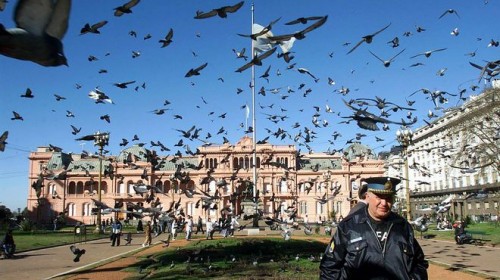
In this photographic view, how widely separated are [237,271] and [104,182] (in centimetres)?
7901

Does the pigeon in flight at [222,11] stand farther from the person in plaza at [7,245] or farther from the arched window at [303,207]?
the arched window at [303,207]

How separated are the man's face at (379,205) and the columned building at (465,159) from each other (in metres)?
8.49

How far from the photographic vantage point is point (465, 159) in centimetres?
3781

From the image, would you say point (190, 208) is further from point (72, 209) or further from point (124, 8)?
point (124, 8)

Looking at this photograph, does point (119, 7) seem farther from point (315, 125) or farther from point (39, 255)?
point (39, 255)

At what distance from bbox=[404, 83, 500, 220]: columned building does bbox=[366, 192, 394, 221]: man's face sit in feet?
27.9

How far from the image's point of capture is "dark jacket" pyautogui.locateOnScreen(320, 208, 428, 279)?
3.59 m

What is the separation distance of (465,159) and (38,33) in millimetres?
40558

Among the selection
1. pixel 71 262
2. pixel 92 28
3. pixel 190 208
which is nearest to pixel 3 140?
pixel 92 28

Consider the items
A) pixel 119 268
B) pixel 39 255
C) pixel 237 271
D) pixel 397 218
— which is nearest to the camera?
pixel 397 218

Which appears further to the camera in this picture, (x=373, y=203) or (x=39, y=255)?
(x=39, y=255)

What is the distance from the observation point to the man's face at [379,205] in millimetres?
3777

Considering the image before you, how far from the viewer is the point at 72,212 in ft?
266

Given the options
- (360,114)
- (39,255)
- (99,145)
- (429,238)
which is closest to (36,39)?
(360,114)
